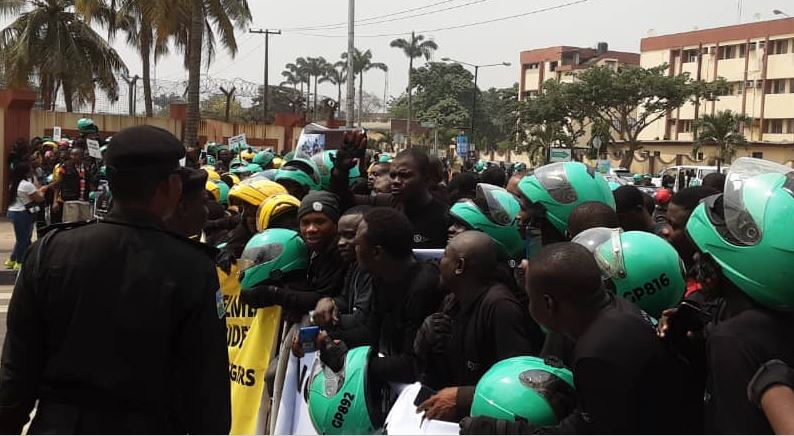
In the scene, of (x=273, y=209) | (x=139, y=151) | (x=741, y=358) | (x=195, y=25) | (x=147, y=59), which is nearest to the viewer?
(x=741, y=358)

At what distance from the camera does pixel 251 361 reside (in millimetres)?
4680

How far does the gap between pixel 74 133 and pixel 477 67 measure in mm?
33909

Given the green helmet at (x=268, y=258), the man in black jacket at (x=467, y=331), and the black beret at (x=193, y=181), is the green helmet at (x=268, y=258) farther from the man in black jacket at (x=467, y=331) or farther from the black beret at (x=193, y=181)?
the man in black jacket at (x=467, y=331)

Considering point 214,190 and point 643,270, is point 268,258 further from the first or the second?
point 214,190

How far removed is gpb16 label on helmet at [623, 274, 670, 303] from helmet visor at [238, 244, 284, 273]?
203 centimetres

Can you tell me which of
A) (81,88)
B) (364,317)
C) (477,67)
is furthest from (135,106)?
(364,317)

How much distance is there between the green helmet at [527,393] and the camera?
2.64 metres

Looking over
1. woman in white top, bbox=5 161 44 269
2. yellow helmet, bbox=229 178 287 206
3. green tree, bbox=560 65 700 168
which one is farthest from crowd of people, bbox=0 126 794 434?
green tree, bbox=560 65 700 168

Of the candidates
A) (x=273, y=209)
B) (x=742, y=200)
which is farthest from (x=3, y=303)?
(x=742, y=200)

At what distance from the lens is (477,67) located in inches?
2135

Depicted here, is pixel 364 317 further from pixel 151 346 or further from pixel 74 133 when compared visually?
pixel 74 133

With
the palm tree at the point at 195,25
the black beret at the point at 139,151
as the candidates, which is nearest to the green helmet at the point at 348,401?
the black beret at the point at 139,151

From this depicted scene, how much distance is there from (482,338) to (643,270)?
0.68 metres

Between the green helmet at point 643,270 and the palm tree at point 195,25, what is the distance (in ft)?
69.0
